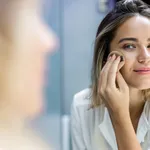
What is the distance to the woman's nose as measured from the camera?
704mm

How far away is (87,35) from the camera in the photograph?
978mm

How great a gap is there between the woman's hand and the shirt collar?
16 centimetres

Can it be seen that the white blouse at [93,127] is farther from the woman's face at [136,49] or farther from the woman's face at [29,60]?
the woman's face at [29,60]

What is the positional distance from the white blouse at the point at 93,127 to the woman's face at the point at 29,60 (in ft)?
0.95

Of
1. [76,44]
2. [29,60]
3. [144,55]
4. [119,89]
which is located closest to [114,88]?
[119,89]

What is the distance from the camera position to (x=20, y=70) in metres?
0.55

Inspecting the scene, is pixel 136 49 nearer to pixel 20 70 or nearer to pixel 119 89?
pixel 119 89

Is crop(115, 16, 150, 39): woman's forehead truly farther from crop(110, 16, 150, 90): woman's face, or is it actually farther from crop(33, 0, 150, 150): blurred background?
crop(33, 0, 150, 150): blurred background

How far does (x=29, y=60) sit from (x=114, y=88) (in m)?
0.22

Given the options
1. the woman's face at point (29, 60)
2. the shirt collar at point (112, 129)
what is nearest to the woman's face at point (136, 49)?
the shirt collar at point (112, 129)

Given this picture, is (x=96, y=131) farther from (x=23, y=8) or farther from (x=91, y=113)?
(x=23, y=8)

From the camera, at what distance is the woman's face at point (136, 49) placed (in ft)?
2.34

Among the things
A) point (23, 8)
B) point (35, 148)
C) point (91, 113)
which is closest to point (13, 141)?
point (35, 148)

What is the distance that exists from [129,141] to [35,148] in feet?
0.71
